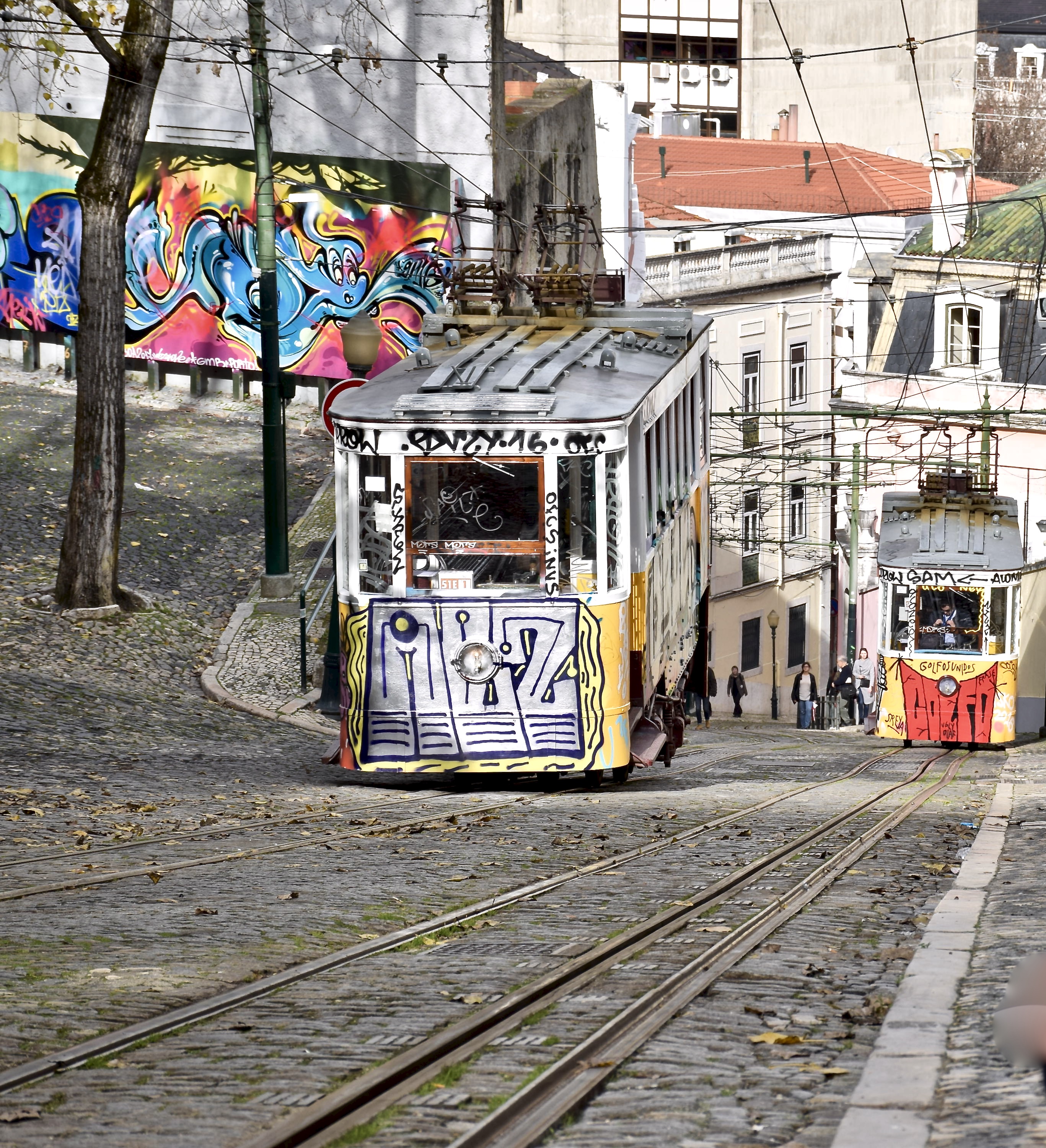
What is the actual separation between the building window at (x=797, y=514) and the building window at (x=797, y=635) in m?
0.19

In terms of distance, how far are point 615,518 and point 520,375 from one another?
123 centimetres

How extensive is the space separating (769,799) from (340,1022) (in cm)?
773

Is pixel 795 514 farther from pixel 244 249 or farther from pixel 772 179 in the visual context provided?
pixel 244 249

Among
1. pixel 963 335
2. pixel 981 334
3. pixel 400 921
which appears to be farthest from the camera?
pixel 963 335

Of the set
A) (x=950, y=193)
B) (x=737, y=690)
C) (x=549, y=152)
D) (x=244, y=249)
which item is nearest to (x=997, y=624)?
(x=244, y=249)

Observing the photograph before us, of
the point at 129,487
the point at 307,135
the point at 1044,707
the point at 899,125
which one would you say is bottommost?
the point at 1044,707

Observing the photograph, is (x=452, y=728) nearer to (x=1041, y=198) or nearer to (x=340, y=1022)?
(x=340, y=1022)

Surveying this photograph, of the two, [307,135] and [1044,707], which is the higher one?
[307,135]

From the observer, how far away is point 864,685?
3844 centimetres

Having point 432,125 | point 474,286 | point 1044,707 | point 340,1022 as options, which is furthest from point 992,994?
point 432,125

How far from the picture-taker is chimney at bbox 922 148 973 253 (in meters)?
41.3

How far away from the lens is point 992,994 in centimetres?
642

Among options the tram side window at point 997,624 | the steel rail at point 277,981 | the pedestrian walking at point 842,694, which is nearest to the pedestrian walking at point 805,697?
the pedestrian walking at point 842,694

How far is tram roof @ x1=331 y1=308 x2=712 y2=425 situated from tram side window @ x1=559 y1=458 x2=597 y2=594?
34cm
